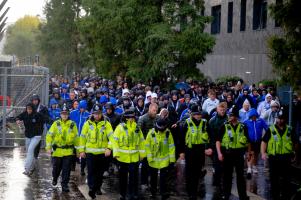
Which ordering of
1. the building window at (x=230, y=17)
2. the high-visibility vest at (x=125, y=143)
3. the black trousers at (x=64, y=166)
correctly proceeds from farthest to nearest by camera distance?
the building window at (x=230, y=17) → the black trousers at (x=64, y=166) → the high-visibility vest at (x=125, y=143)

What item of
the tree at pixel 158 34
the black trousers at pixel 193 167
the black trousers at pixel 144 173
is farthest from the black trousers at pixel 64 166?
the tree at pixel 158 34

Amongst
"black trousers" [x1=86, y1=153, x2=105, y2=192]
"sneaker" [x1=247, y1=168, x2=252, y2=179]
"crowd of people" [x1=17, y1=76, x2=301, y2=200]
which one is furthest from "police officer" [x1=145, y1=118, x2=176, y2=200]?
"sneaker" [x1=247, y1=168, x2=252, y2=179]

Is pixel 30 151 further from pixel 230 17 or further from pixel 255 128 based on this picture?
pixel 230 17

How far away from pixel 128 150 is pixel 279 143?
305 centimetres

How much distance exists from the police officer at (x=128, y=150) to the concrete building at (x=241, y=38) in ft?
61.3

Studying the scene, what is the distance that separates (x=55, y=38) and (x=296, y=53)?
43.6 metres

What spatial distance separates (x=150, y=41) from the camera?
2889 cm

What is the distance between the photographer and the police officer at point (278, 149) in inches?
546

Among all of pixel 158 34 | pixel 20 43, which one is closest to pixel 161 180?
pixel 158 34

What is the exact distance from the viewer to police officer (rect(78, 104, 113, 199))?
45.9ft

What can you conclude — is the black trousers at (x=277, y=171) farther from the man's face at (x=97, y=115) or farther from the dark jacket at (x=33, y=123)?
the dark jacket at (x=33, y=123)

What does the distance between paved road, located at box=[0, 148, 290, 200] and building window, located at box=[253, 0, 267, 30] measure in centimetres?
1673

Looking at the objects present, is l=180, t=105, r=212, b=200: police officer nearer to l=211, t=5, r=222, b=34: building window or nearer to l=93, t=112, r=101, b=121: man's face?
l=93, t=112, r=101, b=121: man's face

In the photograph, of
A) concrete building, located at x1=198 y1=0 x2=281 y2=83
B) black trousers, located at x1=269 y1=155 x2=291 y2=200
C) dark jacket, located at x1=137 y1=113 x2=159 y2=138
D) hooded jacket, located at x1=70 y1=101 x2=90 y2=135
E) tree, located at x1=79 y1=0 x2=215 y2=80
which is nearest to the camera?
black trousers, located at x1=269 y1=155 x2=291 y2=200
